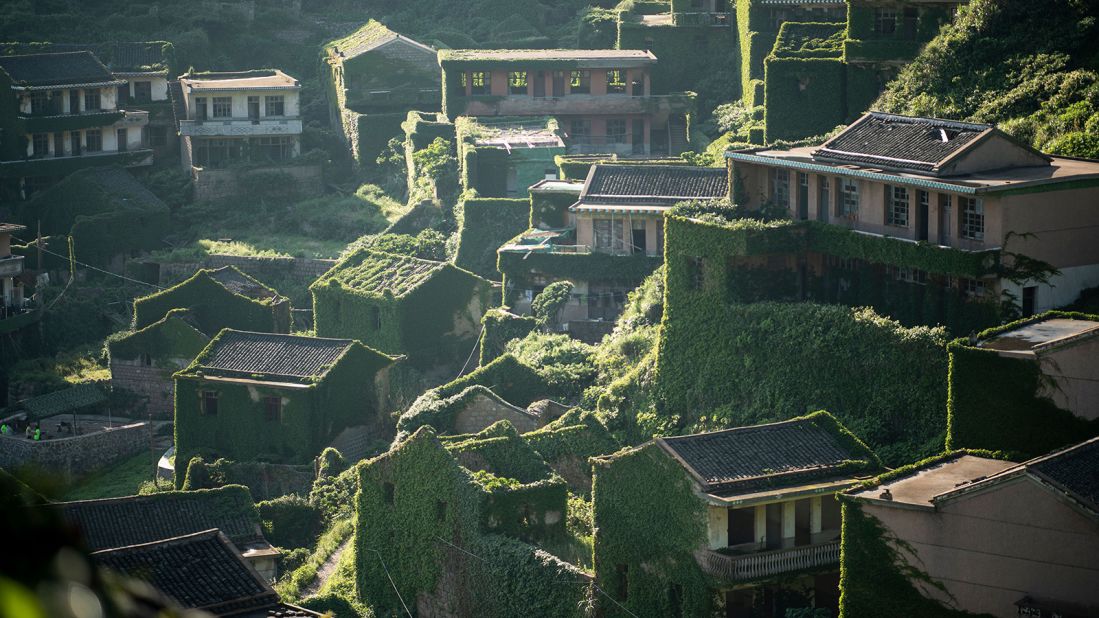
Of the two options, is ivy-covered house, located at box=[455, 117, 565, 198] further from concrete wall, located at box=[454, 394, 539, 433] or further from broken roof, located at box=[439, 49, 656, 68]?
concrete wall, located at box=[454, 394, 539, 433]

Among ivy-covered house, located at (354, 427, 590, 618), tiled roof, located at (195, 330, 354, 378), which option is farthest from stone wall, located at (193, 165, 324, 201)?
ivy-covered house, located at (354, 427, 590, 618)

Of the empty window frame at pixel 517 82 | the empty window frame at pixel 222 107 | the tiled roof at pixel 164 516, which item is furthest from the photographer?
the empty window frame at pixel 222 107

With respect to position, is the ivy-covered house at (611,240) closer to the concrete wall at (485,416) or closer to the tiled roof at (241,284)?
the concrete wall at (485,416)

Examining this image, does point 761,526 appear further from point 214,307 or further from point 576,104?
point 576,104

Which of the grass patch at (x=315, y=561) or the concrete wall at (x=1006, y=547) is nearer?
the concrete wall at (x=1006, y=547)

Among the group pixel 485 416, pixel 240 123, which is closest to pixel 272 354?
pixel 485 416

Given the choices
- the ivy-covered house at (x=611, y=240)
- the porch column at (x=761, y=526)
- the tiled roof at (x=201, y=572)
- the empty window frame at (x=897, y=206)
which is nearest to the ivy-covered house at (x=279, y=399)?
the ivy-covered house at (x=611, y=240)
